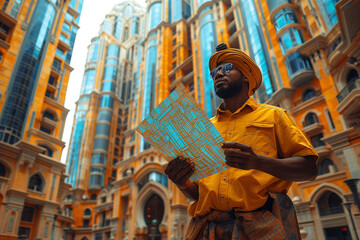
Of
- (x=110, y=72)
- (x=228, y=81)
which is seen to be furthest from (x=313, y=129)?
(x=110, y=72)

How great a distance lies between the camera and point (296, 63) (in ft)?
63.2

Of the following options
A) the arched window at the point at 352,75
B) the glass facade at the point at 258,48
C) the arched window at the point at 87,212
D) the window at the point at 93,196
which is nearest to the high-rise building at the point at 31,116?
the arched window at the point at 87,212

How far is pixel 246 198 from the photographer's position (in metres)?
1.85

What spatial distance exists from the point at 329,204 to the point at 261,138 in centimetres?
1806

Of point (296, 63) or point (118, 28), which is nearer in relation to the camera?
point (296, 63)

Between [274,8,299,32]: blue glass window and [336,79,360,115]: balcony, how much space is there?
899cm

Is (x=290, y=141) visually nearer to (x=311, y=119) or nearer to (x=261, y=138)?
(x=261, y=138)

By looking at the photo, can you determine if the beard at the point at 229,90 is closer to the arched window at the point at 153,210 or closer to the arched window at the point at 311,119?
the arched window at the point at 311,119

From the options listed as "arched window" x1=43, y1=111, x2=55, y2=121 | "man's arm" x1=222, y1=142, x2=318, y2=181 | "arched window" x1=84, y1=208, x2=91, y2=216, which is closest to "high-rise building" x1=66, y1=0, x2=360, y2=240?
"arched window" x1=84, y1=208, x2=91, y2=216

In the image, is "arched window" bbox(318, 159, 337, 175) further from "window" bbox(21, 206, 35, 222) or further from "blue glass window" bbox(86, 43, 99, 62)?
"blue glass window" bbox(86, 43, 99, 62)

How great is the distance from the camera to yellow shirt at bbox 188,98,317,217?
1.87m

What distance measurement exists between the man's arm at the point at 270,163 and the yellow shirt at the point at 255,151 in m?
0.09

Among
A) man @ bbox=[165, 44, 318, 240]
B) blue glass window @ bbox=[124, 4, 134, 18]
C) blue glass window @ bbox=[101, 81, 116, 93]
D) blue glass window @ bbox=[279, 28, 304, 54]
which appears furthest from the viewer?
blue glass window @ bbox=[124, 4, 134, 18]

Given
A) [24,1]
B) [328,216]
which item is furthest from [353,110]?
[24,1]
